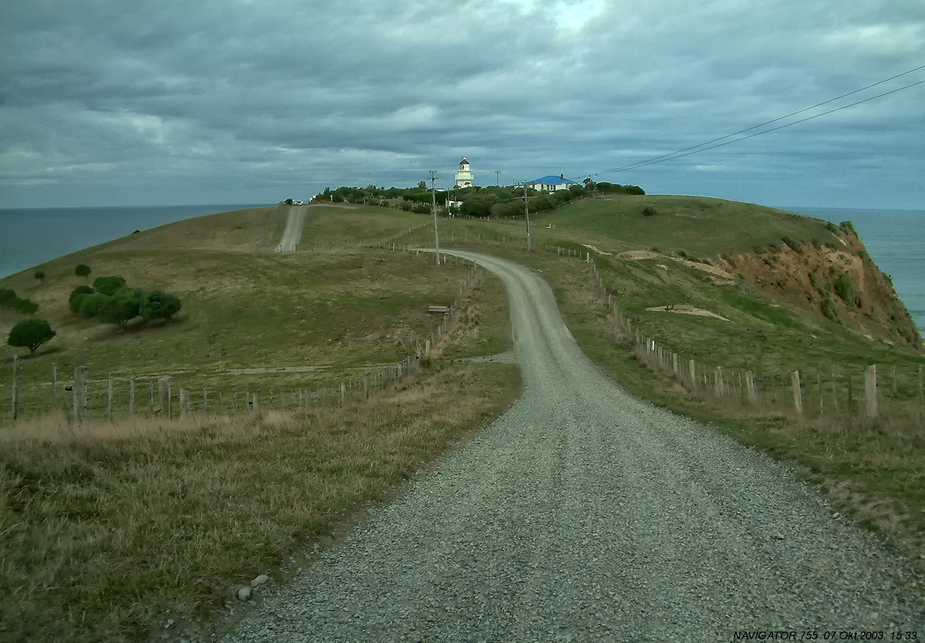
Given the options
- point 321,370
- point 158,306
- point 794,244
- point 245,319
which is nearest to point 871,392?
point 321,370

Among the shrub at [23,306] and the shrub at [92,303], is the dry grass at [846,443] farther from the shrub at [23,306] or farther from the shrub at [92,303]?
the shrub at [23,306]

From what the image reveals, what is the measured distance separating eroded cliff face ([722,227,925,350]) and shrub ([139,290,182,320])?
66628 mm

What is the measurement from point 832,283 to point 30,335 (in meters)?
94.3

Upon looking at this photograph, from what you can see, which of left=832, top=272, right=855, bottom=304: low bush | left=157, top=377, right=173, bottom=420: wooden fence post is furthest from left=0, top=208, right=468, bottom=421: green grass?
left=832, top=272, right=855, bottom=304: low bush

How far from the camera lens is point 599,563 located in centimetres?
848

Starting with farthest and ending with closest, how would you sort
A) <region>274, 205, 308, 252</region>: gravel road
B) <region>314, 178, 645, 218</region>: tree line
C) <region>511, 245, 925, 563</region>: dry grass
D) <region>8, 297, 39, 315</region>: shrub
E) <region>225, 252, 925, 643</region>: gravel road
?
<region>314, 178, 645, 218</region>: tree line → <region>274, 205, 308, 252</region>: gravel road → <region>8, 297, 39, 315</region>: shrub → <region>511, 245, 925, 563</region>: dry grass → <region>225, 252, 925, 643</region>: gravel road

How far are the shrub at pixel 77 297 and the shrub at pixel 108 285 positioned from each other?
2.96 ft

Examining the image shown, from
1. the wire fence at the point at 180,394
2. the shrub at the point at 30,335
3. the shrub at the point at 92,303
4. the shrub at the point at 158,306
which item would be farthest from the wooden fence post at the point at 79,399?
the shrub at the point at 92,303

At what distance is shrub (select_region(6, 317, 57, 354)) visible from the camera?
57750 mm

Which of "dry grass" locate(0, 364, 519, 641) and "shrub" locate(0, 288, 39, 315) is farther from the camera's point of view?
"shrub" locate(0, 288, 39, 315)

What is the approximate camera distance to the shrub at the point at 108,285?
69.8 metres

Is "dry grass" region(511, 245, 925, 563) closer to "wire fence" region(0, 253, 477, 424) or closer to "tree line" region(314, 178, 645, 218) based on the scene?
"wire fence" region(0, 253, 477, 424)

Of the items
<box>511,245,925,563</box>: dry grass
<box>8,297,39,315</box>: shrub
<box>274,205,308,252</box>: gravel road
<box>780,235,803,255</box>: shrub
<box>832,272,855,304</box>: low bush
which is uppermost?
<box>274,205,308,252</box>: gravel road

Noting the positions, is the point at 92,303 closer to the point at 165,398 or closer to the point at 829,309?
the point at 165,398
